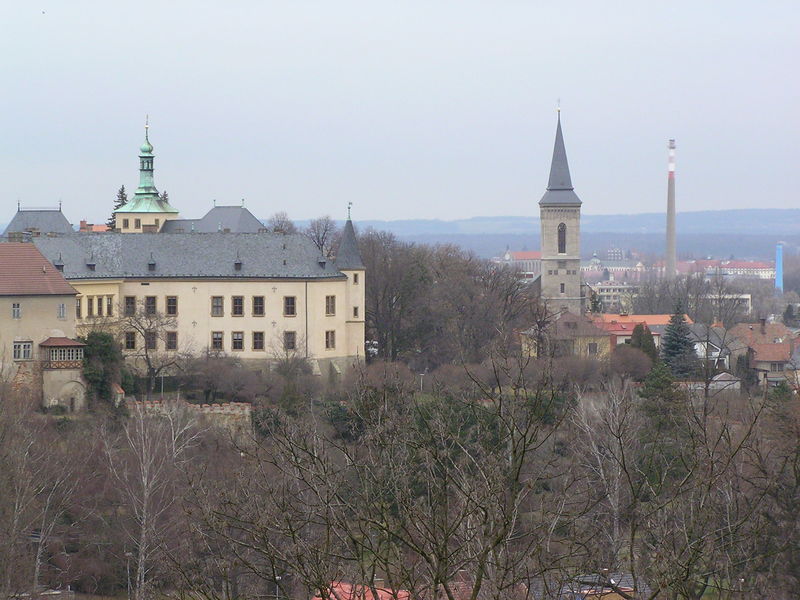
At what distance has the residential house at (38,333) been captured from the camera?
49406mm

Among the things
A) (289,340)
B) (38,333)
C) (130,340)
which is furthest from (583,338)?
(38,333)

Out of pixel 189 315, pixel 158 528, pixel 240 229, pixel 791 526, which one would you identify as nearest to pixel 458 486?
pixel 791 526

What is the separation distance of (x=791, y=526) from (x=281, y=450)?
11.6 m

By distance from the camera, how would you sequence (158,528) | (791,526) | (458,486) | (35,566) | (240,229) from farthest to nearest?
A: (240,229) < (158,528) < (35,566) < (791,526) < (458,486)

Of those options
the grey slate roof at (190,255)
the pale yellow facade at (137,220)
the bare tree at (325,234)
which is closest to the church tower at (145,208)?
the pale yellow facade at (137,220)

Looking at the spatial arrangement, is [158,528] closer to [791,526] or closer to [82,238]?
[791,526]

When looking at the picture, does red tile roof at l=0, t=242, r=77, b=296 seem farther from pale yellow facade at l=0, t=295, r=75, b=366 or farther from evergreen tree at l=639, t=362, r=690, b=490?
evergreen tree at l=639, t=362, r=690, b=490

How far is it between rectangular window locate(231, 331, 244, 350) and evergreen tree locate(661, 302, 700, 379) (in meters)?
17.1

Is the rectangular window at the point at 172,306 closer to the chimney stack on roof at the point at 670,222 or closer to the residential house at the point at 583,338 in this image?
the residential house at the point at 583,338

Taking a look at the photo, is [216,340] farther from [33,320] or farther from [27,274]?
[33,320]

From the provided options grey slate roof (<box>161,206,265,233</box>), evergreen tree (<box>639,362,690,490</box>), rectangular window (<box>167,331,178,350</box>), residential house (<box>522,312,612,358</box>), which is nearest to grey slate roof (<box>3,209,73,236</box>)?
grey slate roof (<box>161,206,265,233</box>)

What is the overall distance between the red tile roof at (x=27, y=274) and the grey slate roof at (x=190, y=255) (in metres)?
4.91

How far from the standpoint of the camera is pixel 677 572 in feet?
42.0

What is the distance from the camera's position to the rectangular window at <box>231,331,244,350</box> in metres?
58.9
